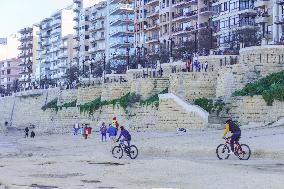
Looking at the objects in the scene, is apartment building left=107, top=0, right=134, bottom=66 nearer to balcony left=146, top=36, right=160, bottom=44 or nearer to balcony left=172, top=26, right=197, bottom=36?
balcony left=146, top=36, right=160, bottom=44

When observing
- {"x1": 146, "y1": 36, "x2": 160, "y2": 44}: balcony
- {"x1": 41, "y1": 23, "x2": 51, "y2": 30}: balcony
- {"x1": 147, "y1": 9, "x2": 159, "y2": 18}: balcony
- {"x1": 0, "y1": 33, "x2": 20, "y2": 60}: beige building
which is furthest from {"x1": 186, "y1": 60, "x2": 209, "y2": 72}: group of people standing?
{"x1": 0, "y1": 33, "x2": 20, "y2": 60}: beige building

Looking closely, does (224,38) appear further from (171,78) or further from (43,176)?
(43,176)

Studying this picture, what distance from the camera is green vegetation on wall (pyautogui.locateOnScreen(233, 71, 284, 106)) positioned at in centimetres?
3753

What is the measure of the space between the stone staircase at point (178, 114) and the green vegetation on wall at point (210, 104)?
53.2 inches

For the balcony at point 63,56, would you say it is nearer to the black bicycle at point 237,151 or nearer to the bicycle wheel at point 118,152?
the bicycle wheel at point 118,152

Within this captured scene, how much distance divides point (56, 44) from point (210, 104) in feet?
305

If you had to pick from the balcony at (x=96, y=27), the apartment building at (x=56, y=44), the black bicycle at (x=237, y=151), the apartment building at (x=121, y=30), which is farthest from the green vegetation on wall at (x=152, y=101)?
the apartment building at (x=56, y=44)

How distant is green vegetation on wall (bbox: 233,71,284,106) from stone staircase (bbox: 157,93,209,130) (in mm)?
3429

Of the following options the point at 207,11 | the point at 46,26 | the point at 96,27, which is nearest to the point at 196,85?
the point at 207,11

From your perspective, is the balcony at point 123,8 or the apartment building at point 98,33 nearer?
the balcony at point 123,8

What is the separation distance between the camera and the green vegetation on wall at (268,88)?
37534 millimetres

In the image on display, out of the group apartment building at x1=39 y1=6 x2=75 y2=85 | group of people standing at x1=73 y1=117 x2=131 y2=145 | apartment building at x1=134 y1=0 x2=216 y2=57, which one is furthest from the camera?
apartment building at x1=39 y1=6 x2=75 y2=85

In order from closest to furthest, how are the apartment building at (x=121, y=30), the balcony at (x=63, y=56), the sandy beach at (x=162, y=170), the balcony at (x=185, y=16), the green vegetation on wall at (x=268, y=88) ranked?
1. the sandy beach at (x=162, y=170)
2. the green vegetation on wall at (x=268, y=88)
3. the balcony at (x=185, y=16)
4. the apartment building at (x=121, y=30)
5. the balcony at (x=63, y=56)

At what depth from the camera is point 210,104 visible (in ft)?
141
